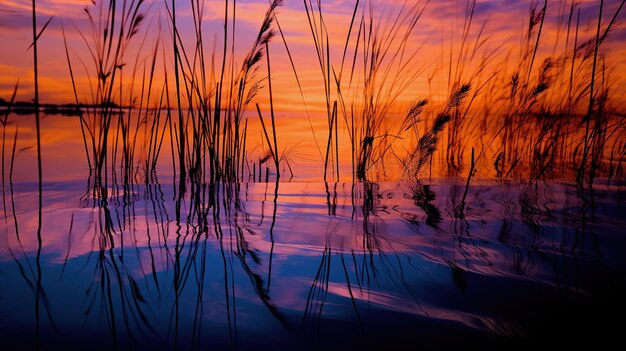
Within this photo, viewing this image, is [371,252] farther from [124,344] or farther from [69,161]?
[69,161]

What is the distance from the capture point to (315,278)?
3.04ft

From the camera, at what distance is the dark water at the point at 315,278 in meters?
0.71

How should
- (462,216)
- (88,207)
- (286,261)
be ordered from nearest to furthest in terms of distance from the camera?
(286,261) → (462,216) → (88,207)

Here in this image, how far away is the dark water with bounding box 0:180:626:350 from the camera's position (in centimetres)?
71

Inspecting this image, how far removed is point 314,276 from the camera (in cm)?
94

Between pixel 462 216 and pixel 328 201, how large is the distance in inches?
19.4

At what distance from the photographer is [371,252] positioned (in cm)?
110

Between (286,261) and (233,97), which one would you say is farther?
(233,97)

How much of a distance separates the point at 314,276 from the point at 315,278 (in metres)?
0.01

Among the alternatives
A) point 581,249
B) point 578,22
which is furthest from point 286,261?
point 578,22

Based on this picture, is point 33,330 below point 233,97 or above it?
below

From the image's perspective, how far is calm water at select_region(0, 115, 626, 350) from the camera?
0.71 meters

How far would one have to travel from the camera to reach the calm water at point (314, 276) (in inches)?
27.9

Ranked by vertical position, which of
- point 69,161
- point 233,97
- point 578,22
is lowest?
point 69,161
